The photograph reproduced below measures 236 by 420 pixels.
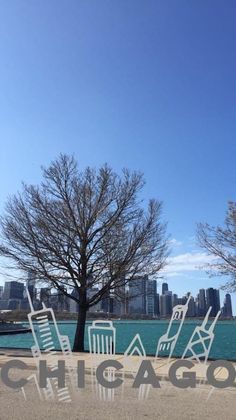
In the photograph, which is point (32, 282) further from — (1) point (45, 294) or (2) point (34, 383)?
(2) point (34, 383)

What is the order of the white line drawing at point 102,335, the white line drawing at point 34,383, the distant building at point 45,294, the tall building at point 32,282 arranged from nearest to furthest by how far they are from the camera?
the white line drawing at point 34,383 < the white line drawing at point 102,335 < the tall building at point 32,282 < the distant building at point 45,294

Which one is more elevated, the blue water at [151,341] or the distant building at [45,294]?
the distant building at [45,294]

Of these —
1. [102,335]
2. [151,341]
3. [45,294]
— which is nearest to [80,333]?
[45,294]

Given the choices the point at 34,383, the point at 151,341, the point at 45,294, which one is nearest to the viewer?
the point at 34,383

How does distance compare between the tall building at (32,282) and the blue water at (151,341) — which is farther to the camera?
the blue water at (151,341)

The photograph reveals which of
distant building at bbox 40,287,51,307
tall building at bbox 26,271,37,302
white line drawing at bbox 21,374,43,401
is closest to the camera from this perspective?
white line drawing at bbox 21,374,43,401

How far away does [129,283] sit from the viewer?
68.5ft

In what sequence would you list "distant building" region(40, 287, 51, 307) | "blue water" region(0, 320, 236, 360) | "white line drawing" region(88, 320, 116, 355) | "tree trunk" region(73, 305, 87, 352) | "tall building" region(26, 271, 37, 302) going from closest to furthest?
"white line drawing" region(88, 320, 116, 355)
"tree trunk" region(73, 305, 87, 352)
"tall building" region(26, 271, 37, 302)
"distant building" region(40, 287, 51, 307)
"blue water" region(0, 320, 236, 360)

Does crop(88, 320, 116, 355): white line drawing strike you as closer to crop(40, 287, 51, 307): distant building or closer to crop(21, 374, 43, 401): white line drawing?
crop(21, 374, 43, 401): white line drawing

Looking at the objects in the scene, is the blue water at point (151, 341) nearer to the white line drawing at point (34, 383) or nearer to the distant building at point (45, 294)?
the distant building at point (45, 294)

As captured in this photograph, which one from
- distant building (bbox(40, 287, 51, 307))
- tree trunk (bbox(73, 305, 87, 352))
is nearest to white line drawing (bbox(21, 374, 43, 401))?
tree trunk (bbox(73, 305, 87, 352))

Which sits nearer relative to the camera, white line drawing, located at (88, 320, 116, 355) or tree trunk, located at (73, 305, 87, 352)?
white line drawing, located at (88, 320, 116, 355)

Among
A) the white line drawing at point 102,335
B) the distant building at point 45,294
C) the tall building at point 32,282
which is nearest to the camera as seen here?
the white line drawing at point 102,335

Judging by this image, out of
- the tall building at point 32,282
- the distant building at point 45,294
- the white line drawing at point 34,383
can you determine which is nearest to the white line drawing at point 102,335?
the white line drawing at point 34,383
